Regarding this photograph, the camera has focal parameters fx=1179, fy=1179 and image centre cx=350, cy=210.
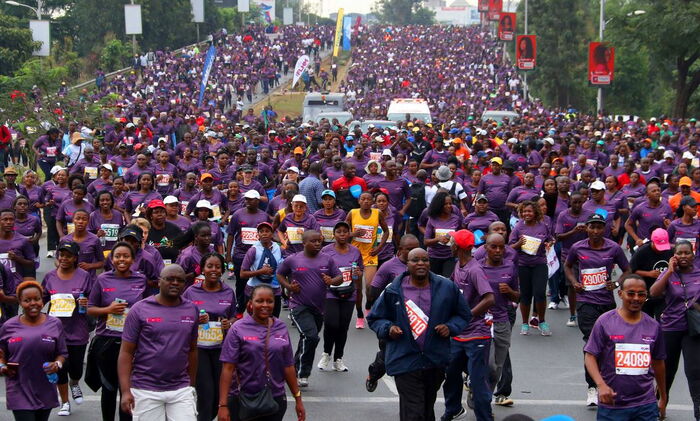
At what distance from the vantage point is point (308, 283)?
1086 centimetres

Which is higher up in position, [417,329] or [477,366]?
[417,329]

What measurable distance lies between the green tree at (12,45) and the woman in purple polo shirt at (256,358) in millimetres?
51767

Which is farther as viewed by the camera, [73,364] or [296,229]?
[296,229]

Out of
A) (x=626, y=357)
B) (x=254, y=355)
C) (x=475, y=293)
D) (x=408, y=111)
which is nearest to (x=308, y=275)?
(x=475, y=293)

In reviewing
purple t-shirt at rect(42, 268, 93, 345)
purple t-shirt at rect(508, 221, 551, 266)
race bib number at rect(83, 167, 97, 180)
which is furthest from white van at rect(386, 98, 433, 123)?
purple t-shirt at rect(42, 268, 93, 345)

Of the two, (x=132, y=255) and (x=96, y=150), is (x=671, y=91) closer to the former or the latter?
(x=96, y=150)

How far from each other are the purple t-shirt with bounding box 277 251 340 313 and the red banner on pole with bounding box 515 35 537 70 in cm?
4795

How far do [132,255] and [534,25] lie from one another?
6733 centimetres

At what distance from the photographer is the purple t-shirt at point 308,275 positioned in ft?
35.7

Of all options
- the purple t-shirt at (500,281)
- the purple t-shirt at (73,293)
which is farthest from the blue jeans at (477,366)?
the purple t-shirt at (73,293)

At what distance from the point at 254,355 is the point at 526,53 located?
5216 centimetres

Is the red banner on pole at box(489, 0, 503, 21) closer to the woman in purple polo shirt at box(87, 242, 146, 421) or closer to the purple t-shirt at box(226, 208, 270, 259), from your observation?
the purple t-shirt at box(226, 208, 270, 259)

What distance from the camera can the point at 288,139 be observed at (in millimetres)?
25078

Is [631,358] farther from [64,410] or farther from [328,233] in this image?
[328,233]
